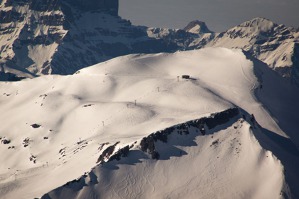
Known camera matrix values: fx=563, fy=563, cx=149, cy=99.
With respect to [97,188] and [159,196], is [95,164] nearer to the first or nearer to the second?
[97,188]

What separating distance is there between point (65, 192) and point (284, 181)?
2873 inches

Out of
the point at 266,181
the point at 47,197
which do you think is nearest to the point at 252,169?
the point at 266,181

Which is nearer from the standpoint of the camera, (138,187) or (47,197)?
(47,197)

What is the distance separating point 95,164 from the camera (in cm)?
19850

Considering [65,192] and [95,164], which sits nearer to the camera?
[65,192]

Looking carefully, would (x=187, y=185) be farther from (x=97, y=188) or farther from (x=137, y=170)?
(x=97, y=188)

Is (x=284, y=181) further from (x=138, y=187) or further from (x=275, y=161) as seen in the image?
(x=138, y=187)

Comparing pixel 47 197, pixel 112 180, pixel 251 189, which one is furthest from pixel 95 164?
pixel 251 189

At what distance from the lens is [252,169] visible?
199m

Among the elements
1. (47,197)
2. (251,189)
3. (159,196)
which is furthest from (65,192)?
(251,189)

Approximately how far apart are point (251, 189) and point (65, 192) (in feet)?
205

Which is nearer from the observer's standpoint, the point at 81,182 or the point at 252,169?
the point at 81,182

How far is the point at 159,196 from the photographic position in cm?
18912

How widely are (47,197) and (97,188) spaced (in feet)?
57.3
